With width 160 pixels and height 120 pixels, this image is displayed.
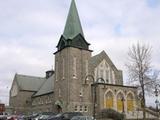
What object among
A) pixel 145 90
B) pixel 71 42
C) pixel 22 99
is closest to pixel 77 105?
A: pixel 71 42

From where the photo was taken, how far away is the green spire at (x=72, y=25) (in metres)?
61.6

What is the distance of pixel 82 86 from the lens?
194 feet

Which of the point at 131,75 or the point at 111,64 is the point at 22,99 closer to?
the point at 111,64

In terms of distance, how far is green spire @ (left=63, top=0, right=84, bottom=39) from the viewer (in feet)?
202

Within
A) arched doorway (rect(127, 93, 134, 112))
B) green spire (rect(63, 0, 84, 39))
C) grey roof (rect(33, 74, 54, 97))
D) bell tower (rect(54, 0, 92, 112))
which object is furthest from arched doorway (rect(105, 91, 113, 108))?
grey roof (rect(33, 74, 54, 97))

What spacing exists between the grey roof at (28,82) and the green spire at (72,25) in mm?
35054

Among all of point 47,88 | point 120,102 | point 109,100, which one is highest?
point 47,88

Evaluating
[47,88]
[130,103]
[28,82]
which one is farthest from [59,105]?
[28,82]

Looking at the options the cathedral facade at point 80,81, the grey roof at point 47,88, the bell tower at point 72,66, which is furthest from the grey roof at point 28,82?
the bell tower at point 72,66

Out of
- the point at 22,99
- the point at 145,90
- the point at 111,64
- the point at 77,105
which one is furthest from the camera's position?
the point at 22,99

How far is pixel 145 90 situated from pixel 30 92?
55.1 meters

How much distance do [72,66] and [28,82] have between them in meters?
39.4

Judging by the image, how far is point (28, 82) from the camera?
9406 centimetres

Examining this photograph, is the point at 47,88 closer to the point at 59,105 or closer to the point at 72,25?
the point at 59,105
